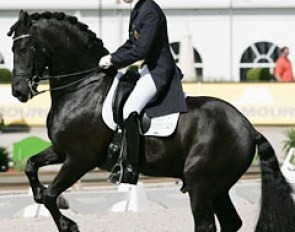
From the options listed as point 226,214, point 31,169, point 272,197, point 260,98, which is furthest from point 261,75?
point 31,169

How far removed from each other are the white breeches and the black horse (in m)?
0.24

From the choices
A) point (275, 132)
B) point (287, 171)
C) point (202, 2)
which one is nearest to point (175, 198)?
point (287, 171)

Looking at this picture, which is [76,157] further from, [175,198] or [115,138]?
[175,198]

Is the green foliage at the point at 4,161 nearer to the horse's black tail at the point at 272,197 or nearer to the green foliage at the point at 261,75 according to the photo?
the horse's black tail at the point at 272,197

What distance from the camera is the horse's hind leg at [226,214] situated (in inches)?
298

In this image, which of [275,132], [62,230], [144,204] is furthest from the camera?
[275,132]

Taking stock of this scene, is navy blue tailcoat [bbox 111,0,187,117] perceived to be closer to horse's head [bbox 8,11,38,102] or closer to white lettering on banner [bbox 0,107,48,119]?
horse's head [bbox 8,11,38,102]

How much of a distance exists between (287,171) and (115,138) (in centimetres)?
432

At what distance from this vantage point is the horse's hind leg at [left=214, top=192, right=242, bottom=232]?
757 cm

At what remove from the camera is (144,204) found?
35.4ft

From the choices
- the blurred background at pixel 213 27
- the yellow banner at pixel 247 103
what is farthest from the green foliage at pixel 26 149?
the blurred background at pixel 213 27

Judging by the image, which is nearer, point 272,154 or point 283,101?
point 272,154

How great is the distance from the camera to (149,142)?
24.1 feet

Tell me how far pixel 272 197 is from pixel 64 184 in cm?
168
